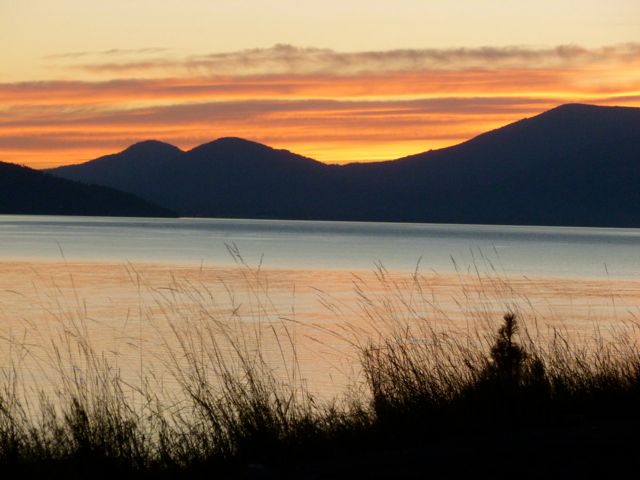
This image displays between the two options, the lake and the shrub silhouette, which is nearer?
the shrub silhouette

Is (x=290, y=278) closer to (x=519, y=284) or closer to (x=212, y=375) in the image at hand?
(x=519, y=284)

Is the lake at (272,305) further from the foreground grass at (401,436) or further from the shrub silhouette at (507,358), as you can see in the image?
the foreground grass at (401,436)

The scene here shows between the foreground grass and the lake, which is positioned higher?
the foreground grass

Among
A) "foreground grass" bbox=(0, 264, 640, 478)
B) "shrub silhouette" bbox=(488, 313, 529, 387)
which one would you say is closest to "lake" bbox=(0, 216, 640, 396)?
"shrub silhouette" bbox=(488, 313, 529, 387)

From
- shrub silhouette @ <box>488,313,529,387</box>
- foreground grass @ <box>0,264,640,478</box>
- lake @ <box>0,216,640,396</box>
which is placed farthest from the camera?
lake @ <box>0,216,640,396</box>

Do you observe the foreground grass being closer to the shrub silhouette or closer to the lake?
the shrub silhouette

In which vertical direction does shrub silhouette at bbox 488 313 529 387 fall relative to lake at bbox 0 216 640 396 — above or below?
above

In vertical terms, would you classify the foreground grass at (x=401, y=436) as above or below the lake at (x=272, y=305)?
above

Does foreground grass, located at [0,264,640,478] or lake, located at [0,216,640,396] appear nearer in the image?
foreground grass, located at [0,264,640,478]

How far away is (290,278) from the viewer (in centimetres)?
4525

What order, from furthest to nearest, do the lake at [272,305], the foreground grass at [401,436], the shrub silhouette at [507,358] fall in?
the lake at [272,305] → the shrub silhouette at [507,358] → the foreground grass at [401,436]

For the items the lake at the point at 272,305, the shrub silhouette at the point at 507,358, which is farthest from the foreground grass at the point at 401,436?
the lake at the point at 272,305

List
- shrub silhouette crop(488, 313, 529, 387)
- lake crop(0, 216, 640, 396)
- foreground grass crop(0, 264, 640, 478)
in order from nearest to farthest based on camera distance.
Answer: foreground grass crop(0, 264, 640, 478), shrub silhouette crop(488, 313, 529, 387), lake crop(0, 216, 640, 396)

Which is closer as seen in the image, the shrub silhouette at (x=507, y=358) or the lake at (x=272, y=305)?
the shrub silhouette at (x=507, y=358)
